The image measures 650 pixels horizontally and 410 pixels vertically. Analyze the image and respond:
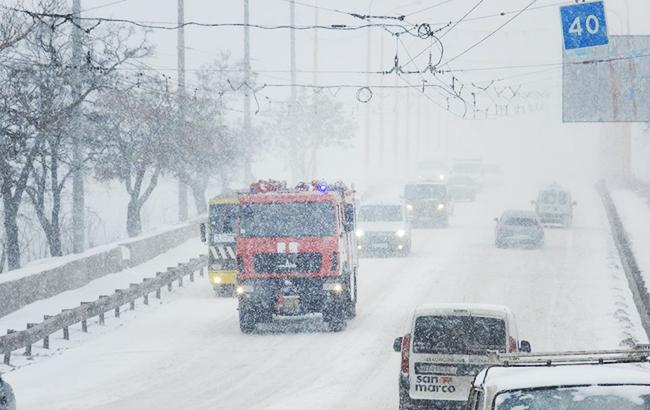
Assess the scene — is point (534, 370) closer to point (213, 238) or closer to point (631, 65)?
point (213, 238)

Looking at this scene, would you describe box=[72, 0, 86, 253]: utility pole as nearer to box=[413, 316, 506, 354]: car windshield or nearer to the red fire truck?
Answer: the red fire truck

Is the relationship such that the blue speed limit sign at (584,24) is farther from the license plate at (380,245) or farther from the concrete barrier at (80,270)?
the license plate at (380,245)

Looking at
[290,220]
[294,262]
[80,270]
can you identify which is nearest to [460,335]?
[294,262]

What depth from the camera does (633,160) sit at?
140 metres

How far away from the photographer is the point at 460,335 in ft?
52.9

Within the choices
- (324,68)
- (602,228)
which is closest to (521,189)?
(602,228)

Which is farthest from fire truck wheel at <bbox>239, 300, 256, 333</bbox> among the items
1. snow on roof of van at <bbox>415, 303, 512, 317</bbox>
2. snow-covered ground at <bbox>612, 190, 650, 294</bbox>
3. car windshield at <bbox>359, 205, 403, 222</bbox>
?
car windshield at <bbox>359, 205, 403, 222</bbox>

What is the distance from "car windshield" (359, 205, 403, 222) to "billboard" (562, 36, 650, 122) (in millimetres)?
6973

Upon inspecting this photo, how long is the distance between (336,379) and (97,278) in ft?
48.9

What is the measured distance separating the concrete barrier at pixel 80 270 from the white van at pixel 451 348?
498 inches

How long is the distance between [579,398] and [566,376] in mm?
237

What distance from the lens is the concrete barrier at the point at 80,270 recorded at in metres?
27.2

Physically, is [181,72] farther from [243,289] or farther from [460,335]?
[460,335]

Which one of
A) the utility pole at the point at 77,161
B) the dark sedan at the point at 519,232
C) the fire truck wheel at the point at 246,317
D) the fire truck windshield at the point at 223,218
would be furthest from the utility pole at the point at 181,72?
the fire truck wheel at the point at 246,317
